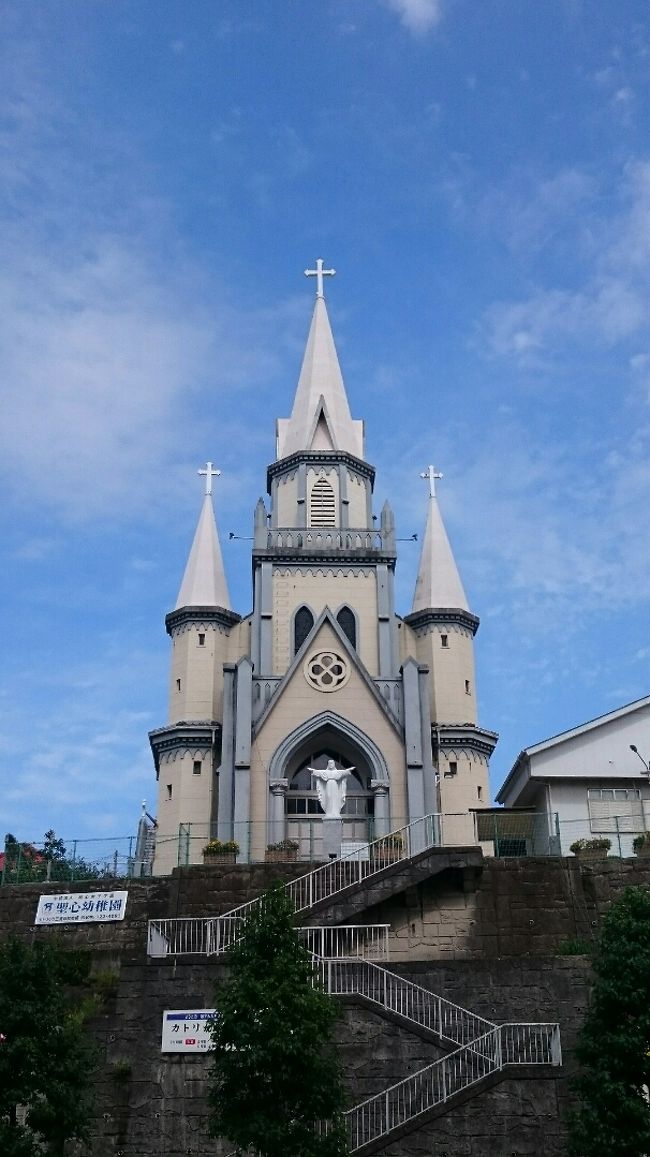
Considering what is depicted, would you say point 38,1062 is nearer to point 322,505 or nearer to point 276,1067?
point 276,1067

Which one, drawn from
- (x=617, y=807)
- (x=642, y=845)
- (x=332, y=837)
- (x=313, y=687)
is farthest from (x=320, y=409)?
(x=642, y=845)

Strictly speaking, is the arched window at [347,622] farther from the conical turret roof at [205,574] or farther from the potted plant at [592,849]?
the potted plant at [592,849]

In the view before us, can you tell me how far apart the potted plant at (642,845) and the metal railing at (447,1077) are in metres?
8.50

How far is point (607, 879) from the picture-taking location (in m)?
29.9

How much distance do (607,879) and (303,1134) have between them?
41.9 feet

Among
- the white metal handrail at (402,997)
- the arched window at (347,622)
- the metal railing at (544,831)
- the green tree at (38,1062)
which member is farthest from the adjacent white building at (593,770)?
the green tree at (38,1062)

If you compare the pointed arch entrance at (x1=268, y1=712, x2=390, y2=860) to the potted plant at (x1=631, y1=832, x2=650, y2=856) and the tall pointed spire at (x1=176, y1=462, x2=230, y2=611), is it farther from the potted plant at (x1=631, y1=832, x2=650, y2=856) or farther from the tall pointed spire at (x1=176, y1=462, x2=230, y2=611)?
the potted plant at (x1=631, y1=832, x2=650, y2=856)

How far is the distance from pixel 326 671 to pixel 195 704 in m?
4.56

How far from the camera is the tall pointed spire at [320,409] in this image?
169 feet

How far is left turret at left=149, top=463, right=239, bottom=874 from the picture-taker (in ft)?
139

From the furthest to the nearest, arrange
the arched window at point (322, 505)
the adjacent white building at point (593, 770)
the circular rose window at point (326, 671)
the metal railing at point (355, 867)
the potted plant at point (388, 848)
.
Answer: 1. the arched window at point (322, 505)
2. the circular rose window at point (326, 671)
3. the adjacent white building at point (593, 770)
4. the potted plant at point (388, 848)
5. the metal railing at point (355, 867)

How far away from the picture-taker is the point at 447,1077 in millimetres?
22312

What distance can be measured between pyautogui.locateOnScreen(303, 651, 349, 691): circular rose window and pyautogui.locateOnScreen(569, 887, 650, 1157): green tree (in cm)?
2204

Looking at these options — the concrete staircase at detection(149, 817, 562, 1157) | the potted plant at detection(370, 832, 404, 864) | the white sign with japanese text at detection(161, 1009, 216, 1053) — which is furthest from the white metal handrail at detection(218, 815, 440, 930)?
the white sign with japanese text at detection(161, 1009, 216, 1053)
